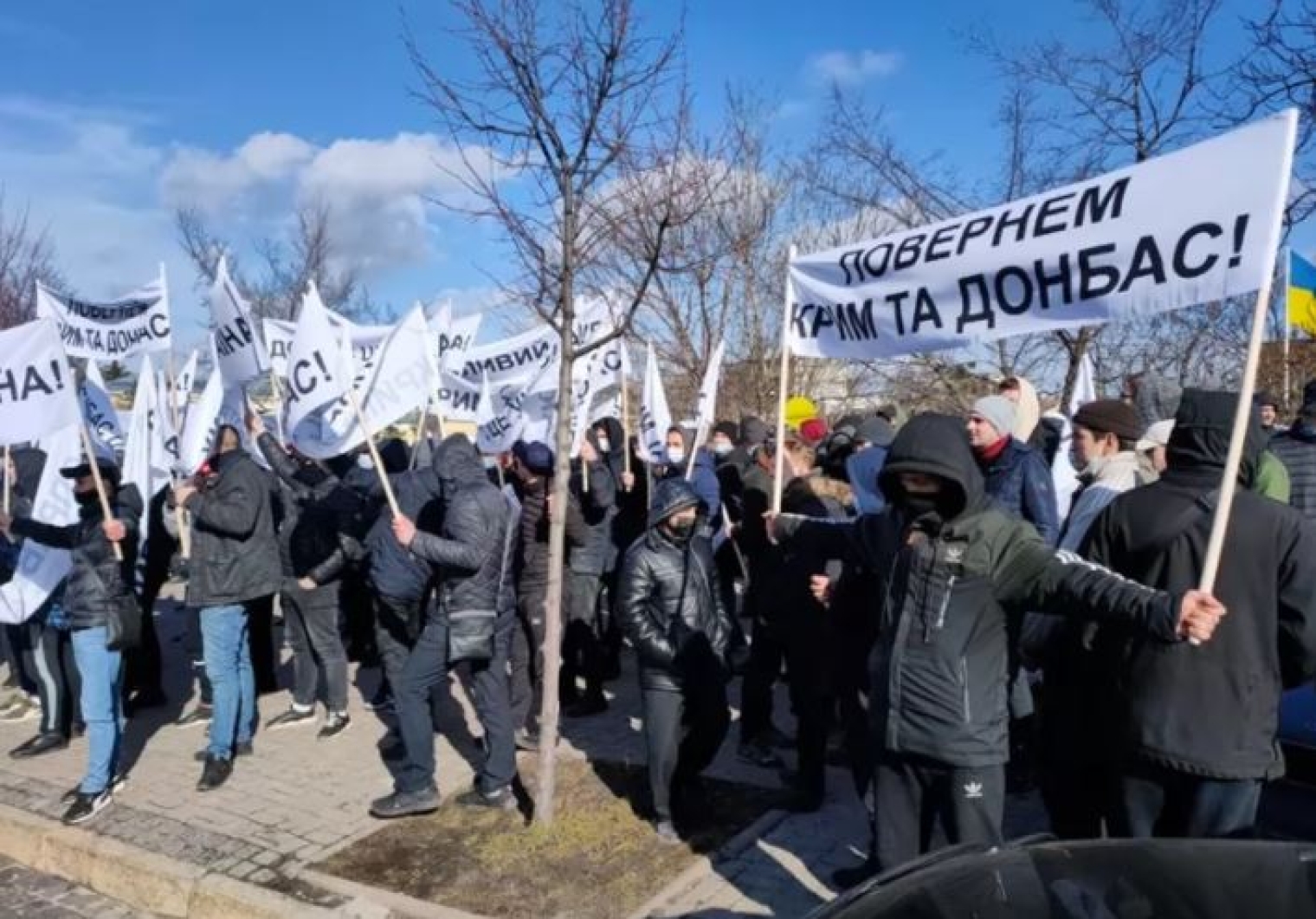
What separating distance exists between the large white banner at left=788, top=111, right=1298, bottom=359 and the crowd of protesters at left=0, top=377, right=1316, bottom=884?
17.7 inches

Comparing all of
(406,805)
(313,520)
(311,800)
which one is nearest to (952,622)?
(406,805)

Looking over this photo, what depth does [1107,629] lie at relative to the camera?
355 cm

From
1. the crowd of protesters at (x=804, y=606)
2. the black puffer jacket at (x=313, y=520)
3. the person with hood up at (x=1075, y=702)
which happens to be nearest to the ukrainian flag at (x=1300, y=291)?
the crowd of protesters at (x=804, y=606)

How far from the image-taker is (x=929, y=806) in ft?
12.1

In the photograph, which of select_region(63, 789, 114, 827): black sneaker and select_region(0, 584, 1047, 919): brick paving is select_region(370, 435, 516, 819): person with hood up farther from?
select_region(63, 789, 114, 827): black sneaker

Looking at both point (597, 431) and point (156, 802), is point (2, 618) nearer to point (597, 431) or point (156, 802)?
point (156, 802)

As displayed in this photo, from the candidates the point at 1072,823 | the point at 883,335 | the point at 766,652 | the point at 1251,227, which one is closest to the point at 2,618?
the point at 766,652

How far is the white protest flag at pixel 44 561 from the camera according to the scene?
645 cm

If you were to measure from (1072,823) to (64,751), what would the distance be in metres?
6.41

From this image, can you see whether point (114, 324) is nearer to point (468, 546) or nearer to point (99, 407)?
point (99, 407)

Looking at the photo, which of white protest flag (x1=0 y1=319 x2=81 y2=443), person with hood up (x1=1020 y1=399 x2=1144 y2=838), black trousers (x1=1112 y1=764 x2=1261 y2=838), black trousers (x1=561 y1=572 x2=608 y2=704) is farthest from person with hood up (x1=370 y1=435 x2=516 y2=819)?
black trousers (x1=1112 y1=764 x2=1261 y2=838)

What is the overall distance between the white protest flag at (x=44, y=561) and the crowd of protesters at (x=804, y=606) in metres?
0.20

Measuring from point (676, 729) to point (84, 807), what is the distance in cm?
337

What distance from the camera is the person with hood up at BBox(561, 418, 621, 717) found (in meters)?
7.58
